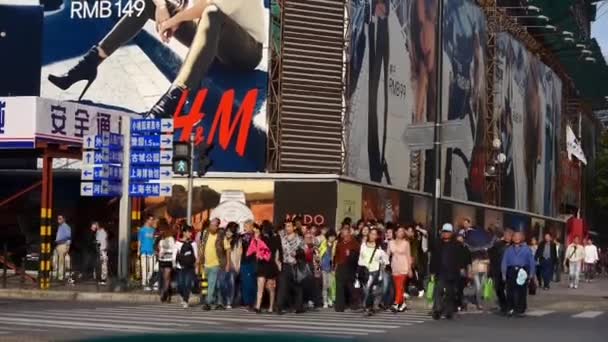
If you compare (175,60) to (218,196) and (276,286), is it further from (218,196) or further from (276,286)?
(276,286)

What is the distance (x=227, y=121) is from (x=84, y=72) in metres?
5.09

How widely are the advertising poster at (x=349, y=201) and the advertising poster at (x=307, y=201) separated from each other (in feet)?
0.79

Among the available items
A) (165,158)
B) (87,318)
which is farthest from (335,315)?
(165,158)

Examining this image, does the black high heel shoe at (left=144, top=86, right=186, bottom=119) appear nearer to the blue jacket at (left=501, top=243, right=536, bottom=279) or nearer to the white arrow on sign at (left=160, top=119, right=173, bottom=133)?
the white arrow on sign at (left=160, top=119, right=173, bottom=133)

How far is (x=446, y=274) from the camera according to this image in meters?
20.7

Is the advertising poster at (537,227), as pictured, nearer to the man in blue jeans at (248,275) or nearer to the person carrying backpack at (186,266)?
the man in blue jeans at (248,275)

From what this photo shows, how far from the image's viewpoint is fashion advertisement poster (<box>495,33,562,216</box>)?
53.0 metres

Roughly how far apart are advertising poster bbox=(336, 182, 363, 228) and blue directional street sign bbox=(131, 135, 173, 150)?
783cm

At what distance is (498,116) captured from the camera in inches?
2047

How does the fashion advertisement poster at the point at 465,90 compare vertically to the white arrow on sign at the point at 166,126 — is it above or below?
above

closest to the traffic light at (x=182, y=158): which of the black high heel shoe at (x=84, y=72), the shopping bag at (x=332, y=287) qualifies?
the shopping bag at (x=332, y=287)

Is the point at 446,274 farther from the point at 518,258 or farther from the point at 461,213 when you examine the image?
the point at 461,213

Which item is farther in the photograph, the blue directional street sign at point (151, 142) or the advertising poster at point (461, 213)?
the advertising poster at point (461, 213)

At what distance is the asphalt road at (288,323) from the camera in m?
16.5
